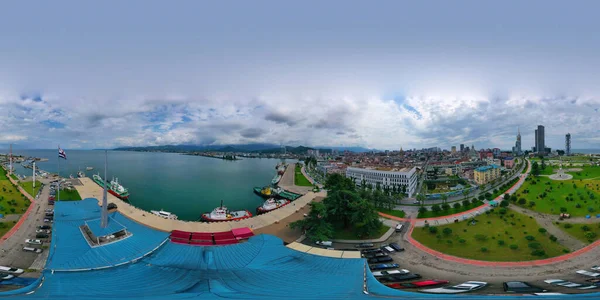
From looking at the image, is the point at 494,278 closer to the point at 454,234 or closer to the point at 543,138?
the point at 454,234

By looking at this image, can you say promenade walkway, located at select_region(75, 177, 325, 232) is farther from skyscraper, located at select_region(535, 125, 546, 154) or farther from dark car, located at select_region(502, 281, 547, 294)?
skyscraper, located at select_region(535, 125, 546, 154)

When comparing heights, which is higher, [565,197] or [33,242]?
[565,197]

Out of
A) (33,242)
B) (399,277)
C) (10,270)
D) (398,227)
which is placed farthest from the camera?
(398,227)

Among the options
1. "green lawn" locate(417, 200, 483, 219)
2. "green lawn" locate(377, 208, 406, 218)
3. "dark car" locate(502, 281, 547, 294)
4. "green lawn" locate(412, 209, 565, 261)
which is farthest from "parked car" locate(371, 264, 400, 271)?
"green lawn" locate(417, 200, 483, 219)

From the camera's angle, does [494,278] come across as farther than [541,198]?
No

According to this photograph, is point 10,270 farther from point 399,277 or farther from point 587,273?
point 587,273

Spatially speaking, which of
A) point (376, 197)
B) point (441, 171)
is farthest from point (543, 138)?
point (376, 197)

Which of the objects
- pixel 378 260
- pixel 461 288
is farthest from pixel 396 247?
pixel 461 288
